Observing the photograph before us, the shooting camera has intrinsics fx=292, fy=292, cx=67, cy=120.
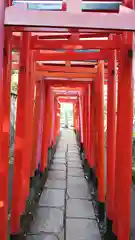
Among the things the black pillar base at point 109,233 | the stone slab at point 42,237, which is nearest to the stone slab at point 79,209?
the stone slab at point 42,237

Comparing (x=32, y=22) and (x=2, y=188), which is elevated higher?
(x=32, y=22)

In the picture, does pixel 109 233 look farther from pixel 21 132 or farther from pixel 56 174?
pixel 56 174

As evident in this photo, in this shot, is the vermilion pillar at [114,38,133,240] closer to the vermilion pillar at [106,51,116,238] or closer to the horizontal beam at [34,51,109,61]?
the vermilion pillar at [106,51,116,238]

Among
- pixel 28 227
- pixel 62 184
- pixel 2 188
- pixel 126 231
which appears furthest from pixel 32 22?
pixel 62 184

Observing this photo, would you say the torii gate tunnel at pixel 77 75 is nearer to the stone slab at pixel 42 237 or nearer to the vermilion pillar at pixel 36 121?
the stone slab at pixel 42 237

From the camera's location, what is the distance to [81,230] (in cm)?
387

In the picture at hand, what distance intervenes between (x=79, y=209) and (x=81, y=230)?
86cm

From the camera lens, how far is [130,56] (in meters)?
2.49

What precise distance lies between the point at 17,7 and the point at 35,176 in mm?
4062

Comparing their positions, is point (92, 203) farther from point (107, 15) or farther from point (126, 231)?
point (107, 15)

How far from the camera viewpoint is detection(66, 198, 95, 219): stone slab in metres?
4.46

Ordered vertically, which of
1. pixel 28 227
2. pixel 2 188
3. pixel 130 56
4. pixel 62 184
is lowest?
pixel 62 184

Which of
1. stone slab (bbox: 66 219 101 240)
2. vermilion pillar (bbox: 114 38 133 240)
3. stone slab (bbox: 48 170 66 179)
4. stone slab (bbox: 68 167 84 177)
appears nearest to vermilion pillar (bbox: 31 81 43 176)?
stone slab (bbox: 66 219 101 240)

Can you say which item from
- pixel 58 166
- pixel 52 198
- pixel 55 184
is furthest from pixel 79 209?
→ pixel 58 166
